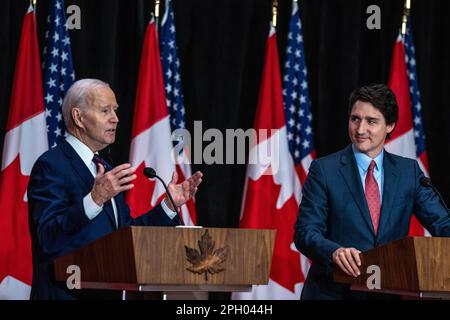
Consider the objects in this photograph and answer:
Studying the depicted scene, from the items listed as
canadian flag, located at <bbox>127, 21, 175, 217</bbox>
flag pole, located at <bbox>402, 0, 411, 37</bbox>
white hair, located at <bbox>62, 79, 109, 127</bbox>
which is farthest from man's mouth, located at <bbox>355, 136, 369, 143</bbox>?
flag pole, located at <bbox>402, 0, 411, 37</bbox>

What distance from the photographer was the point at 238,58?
6.93 m

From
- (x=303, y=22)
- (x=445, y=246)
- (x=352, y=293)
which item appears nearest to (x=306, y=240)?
(x=352, y=293)

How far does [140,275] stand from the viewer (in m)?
2.91

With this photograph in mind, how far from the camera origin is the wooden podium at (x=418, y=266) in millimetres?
3158

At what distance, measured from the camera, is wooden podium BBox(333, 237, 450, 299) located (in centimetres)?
316

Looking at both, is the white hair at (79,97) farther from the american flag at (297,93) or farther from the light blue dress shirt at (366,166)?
the american flag at (297,93)

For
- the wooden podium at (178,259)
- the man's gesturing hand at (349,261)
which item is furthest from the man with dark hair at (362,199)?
the wooden podium at (178,259)

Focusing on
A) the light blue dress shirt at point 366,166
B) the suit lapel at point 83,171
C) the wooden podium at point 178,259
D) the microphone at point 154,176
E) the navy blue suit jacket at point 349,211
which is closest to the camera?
the wooden podium at point 178,259

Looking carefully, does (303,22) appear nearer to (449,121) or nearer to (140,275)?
(449,121)

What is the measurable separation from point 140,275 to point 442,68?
197 inches

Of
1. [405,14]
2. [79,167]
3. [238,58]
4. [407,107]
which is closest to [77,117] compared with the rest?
[79,167]

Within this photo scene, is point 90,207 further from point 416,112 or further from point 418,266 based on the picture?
point 416,112

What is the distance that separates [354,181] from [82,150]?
1287mm

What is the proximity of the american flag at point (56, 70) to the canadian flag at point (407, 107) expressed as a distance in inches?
101
